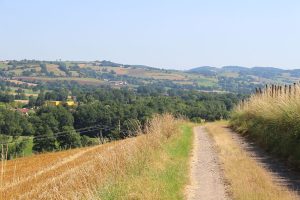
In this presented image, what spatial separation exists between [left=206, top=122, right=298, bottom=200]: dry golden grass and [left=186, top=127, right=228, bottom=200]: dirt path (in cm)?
24

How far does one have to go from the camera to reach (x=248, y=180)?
1127 cm

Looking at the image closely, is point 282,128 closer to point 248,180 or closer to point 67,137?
point 248,180

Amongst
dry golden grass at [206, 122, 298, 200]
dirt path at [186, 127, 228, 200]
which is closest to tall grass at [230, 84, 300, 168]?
dry golden grass at [206, 122, 298, 200]

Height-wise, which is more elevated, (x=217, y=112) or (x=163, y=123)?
(x=163, y=123)

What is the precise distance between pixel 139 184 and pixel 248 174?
3.69m

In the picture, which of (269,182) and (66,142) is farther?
(66,142)

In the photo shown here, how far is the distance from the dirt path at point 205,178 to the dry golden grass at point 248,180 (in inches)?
9.5

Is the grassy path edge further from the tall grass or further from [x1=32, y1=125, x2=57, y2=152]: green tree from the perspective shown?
[x1=32, y1=125, x2=57, y2=152]: green tree

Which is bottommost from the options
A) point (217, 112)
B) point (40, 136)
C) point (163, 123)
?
point (40, 136)

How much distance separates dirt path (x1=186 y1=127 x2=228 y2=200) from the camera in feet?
33.6

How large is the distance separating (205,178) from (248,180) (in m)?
1.55

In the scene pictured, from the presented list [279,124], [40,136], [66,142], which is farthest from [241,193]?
[40,136]

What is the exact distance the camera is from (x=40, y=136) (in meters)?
74.7

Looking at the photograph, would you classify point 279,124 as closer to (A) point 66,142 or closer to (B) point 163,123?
(B) point 163,123
